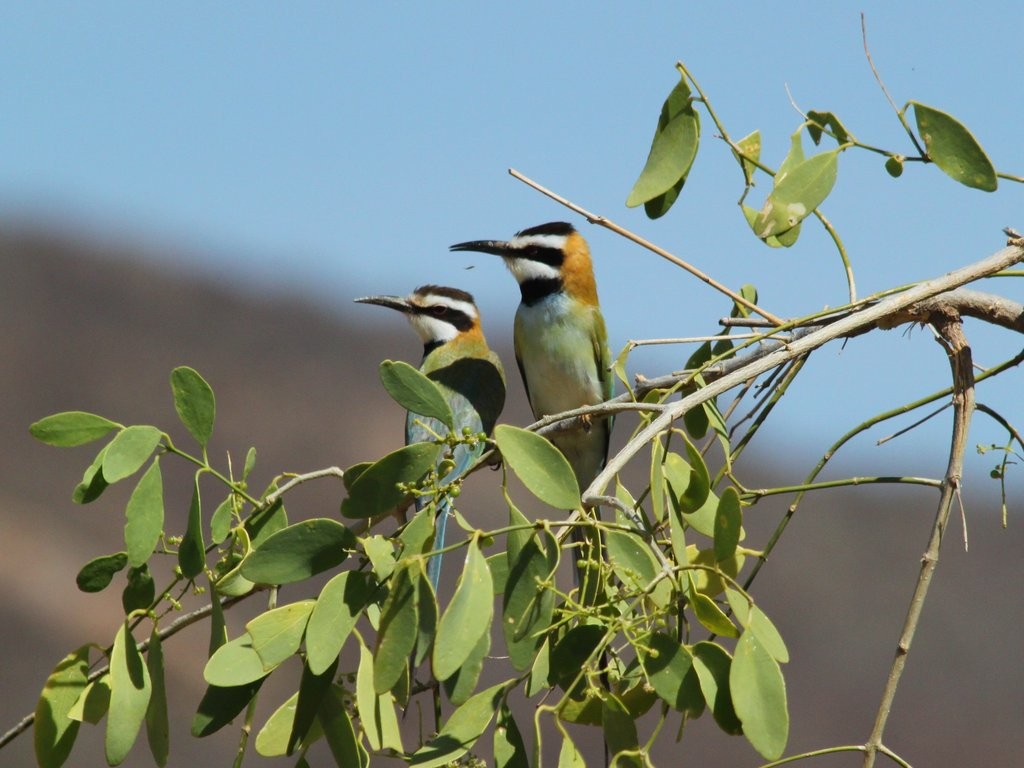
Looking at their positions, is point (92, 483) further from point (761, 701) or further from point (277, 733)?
point (761, 701)

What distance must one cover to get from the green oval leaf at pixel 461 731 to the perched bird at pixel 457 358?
189cm

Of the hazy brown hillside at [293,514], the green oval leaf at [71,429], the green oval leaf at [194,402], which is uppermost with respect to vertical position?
the green oval leaf at [194,402]

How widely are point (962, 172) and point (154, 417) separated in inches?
674

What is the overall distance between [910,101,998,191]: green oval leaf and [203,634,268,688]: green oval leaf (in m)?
1.06

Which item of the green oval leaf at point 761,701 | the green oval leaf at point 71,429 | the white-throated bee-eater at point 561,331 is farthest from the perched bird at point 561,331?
the green oval leaf at point 761,701

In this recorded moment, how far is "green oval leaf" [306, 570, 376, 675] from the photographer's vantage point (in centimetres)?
142

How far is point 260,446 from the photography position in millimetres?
18234

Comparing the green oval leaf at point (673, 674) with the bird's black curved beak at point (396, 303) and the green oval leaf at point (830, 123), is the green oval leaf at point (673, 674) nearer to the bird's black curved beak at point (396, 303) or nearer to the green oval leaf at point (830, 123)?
the green oval leaf at point (830, 123)

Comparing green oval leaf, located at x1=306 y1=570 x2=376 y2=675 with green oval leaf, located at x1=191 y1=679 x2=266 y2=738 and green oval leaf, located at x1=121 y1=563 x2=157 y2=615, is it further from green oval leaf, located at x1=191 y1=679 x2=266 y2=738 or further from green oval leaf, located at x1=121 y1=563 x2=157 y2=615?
green oval leaf, located at x1=121 y1=563 x2=157 y2=615

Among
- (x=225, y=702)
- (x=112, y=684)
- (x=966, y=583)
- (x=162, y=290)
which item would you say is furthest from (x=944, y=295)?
(x=162, y=290)

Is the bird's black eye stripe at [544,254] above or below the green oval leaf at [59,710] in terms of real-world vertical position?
above

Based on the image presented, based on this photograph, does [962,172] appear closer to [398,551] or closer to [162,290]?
[398,551]

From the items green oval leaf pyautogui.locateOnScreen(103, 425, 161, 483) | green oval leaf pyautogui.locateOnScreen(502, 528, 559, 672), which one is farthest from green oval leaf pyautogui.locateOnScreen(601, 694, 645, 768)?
green oval leaf pyautogui.locateOnScreen(103, 425, 161, 483)

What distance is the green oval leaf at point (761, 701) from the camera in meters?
1.31
